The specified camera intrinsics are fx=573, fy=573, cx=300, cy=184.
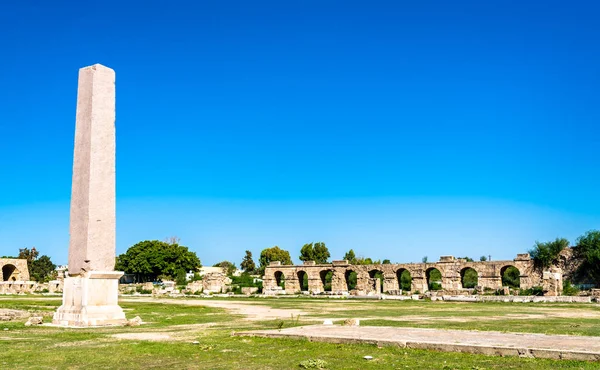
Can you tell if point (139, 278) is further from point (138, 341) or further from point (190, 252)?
point (138, 341)

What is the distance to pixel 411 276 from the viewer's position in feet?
132

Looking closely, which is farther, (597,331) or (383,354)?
(597,331)

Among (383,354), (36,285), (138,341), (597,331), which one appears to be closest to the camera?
(383,354)

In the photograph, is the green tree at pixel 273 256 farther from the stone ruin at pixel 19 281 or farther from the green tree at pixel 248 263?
the stone ruin at pixel 19 281

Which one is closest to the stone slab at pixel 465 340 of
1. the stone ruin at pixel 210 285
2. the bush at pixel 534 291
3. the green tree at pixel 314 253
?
the bush at pixel 534 291

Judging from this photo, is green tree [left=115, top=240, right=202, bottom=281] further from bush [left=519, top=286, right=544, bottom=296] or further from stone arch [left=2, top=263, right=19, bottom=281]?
bush [left=519, top=286, right=544, bottom=296]

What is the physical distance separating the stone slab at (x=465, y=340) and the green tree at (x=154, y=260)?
5444 centimetres

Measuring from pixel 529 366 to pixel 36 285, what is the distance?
46572mm

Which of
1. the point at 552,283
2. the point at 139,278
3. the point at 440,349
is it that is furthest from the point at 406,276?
the point at 440,349

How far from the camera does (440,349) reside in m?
7.18

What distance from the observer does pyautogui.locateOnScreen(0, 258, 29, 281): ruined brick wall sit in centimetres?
5016

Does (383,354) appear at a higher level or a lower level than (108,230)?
lower

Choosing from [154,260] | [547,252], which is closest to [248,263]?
[154,260]

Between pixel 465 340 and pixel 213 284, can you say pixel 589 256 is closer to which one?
pixel 213 284
